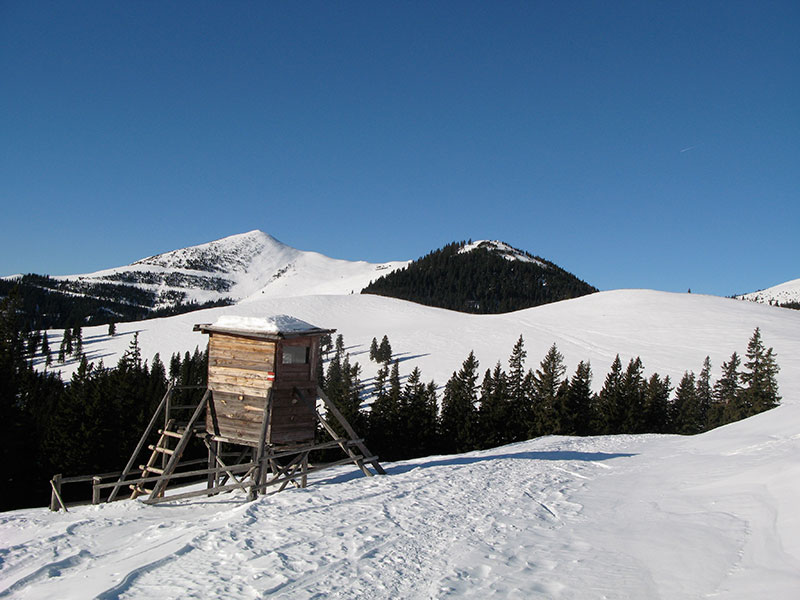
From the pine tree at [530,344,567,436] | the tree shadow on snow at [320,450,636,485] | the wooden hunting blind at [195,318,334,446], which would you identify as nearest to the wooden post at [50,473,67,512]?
the wooden hunting blind at [195,318,334,446]

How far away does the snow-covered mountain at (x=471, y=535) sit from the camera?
23.7ft

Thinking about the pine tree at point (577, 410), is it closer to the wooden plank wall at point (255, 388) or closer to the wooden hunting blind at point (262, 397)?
the wooden hunting blind at point (262, 397)

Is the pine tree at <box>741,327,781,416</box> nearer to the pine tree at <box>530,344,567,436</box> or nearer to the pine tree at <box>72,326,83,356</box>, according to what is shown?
the pine tree at <box>530,344,567,436</box>

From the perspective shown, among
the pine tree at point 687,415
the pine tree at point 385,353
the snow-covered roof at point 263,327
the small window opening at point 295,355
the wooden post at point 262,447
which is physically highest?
the snow-covered roof at point 263,327

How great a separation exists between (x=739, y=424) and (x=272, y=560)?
26.2m

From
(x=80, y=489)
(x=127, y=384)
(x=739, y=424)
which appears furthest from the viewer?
(x=127, y=384)

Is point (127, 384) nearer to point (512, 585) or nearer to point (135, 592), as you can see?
point (135, 592)

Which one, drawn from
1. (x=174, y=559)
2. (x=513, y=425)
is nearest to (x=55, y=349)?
(x=513, y=425)

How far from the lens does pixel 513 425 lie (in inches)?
1762

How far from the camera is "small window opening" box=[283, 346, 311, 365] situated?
1666 centimetres

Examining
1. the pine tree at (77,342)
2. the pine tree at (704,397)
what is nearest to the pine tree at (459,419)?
the pine tree at (704,397)

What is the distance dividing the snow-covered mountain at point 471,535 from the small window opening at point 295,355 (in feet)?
14.1

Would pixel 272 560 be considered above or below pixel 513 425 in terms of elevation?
above

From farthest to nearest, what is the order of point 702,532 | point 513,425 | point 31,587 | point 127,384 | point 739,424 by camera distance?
point 513,425 → point 127,384 → point 739,424 → point 702,532 → point 31,587
